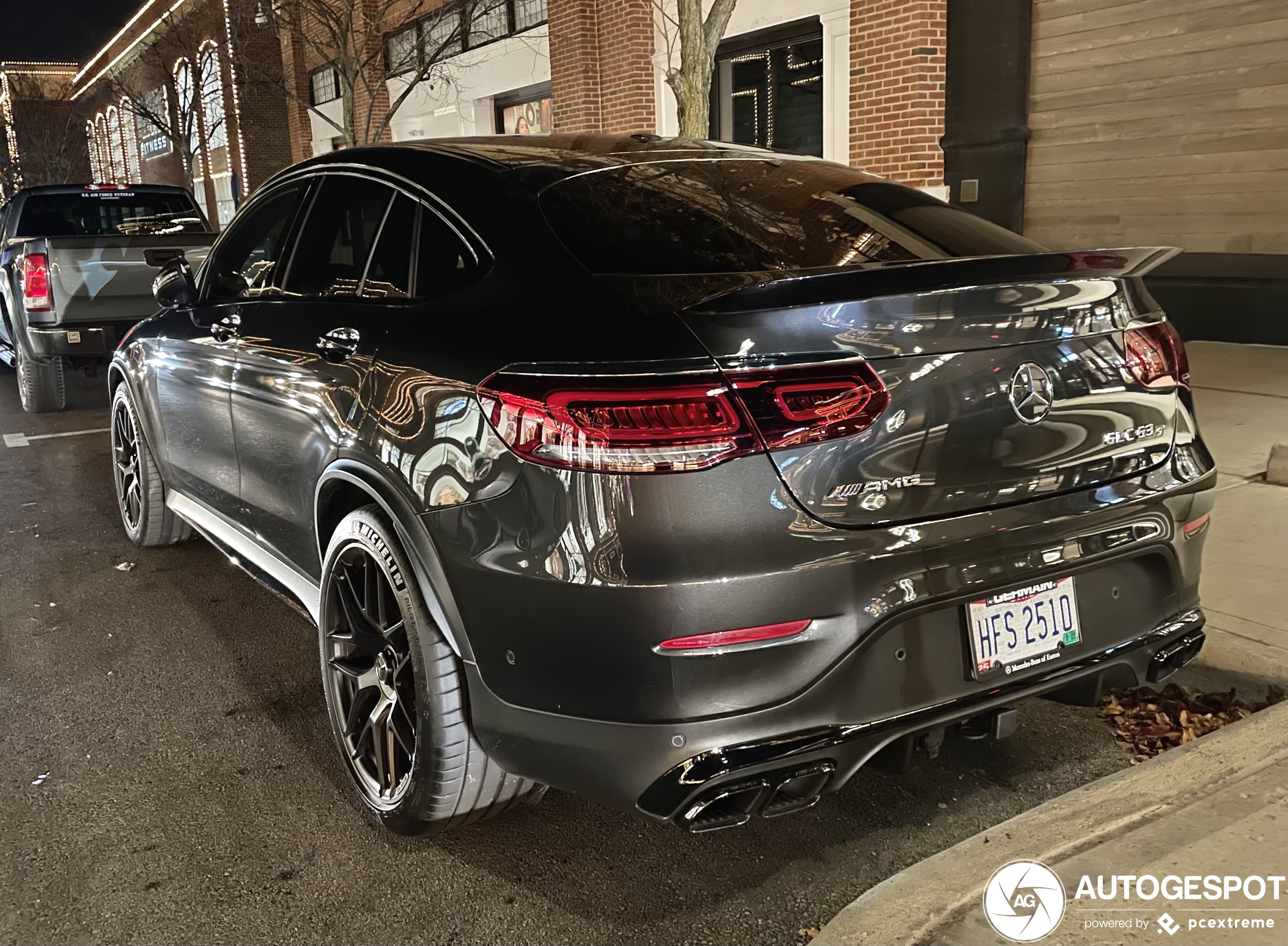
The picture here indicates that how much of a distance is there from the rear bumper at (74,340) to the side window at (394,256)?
6794 millimetres

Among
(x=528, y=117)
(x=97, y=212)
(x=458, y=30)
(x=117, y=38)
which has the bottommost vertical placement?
(x=97, y=212)

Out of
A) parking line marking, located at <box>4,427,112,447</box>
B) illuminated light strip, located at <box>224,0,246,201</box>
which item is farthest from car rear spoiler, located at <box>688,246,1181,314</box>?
illuminated light strip, located at <box>224,0,246,201</box>

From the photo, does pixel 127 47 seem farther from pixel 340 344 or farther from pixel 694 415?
pixel 694 415

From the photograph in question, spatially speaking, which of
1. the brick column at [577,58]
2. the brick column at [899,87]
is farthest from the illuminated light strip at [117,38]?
the brick column at [899,87]

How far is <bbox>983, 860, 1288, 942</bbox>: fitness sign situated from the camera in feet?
7.22

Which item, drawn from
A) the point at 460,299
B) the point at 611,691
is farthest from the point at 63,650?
the point at 611,691

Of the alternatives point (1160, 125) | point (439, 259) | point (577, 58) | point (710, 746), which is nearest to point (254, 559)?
point (439, 259)

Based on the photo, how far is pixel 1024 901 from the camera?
2316mm

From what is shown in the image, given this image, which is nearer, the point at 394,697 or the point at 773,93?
the point at 394,697

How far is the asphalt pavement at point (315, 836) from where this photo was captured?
2.54 meters

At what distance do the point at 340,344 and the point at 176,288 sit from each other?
1.81 meters

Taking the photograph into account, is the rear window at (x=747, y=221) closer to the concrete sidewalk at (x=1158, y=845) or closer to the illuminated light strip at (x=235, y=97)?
the concrete sidewalk at (x=1158, y=845)

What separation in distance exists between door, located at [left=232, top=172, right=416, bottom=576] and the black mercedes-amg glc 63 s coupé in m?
0.03

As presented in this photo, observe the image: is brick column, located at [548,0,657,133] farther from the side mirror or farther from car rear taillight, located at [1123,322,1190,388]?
car rear taillight, located at [1123,322,1190,388]
